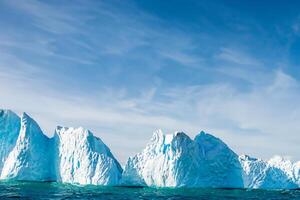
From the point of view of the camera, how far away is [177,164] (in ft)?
176

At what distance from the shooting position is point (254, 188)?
64625 millimetres

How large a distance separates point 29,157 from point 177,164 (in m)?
18.8

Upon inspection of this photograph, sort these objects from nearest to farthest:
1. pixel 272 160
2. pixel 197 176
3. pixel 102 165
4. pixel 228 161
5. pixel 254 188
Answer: pixel 102 165 → pixel 197 176 → pixel 228 161 → pixel 254 188 → pixel 272 160

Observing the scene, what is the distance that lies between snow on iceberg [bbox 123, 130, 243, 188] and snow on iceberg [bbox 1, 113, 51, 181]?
10892 millimetres

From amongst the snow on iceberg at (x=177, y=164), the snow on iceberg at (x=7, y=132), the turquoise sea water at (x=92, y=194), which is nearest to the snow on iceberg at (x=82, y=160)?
the snow on iceberg at (x=177, y=164)

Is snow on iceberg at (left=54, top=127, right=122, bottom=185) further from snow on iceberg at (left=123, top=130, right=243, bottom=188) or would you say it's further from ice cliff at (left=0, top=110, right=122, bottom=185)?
snow on iceberg at (left=123, top=130, right=243, bottom=188)

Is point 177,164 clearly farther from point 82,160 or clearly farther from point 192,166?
point 82,160

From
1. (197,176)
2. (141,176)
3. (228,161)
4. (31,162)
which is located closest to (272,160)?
(228,161)

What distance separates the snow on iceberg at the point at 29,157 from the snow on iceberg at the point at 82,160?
1.59 metres

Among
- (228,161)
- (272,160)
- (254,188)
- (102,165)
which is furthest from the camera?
(272,160)

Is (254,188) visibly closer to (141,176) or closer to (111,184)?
(141,176)

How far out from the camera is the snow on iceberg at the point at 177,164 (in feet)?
177

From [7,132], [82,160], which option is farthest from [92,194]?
[7,132]

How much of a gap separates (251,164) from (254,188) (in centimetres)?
364
